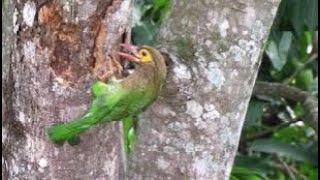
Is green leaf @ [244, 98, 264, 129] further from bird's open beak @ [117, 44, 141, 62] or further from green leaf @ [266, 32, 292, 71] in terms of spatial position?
bird's open beak @ [117, 44, 141, 62]

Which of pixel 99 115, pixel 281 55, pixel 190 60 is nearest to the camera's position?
pixel 99 115

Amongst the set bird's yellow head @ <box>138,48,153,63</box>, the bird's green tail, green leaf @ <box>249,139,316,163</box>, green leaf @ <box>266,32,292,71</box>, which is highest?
green leaf @ <box>266,32,292,71</box>

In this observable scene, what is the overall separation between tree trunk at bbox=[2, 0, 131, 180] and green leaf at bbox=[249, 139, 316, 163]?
94 centimetres

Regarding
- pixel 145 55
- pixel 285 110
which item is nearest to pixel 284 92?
pixel 285 110

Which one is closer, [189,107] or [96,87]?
[96,87]

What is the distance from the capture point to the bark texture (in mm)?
920

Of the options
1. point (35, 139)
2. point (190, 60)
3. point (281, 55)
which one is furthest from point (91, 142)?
point (281, 55)

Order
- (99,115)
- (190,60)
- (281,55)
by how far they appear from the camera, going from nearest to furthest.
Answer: (99,115) → (190,60) → (281,55)

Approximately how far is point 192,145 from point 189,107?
0.06 metres

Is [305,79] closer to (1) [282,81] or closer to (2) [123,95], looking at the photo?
(1) [282,81]

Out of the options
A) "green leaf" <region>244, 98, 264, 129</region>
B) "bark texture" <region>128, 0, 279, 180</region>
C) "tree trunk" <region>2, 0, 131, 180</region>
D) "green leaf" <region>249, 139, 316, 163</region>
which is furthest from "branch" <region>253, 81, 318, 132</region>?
"tree trunk" <region>2, 0, 131, 180</region>

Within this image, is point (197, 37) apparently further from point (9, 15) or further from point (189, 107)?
point (9, 15)

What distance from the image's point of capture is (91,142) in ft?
2.81

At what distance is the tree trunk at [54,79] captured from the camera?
807mm
